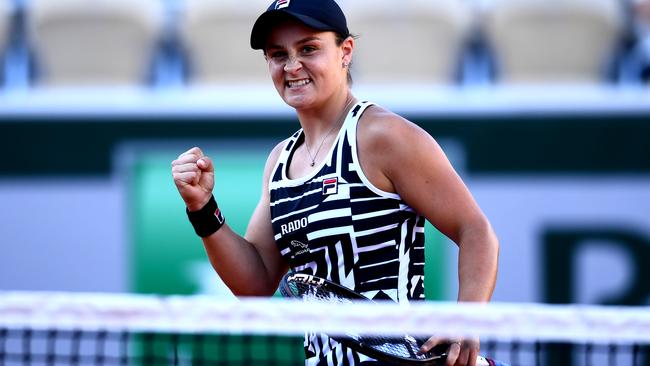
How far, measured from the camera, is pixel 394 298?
2.76m

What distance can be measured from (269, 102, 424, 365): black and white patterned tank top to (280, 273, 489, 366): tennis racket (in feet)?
0.11

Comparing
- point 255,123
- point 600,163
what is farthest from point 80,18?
point 600,163

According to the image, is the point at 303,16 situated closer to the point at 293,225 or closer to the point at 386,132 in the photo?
the point at 386,132

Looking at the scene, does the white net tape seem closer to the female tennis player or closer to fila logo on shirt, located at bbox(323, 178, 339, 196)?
the female tennis player

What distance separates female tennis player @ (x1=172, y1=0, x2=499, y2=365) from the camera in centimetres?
272

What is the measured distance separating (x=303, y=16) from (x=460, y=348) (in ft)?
2.98

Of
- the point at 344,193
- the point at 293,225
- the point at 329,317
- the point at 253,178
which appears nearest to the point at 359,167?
the point at 344,193

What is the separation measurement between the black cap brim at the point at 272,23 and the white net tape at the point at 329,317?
70 centimetres

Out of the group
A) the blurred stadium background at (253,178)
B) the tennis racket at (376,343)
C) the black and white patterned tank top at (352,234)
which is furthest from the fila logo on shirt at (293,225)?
the blurred stadium background at (253,178)

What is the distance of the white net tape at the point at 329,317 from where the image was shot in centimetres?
253

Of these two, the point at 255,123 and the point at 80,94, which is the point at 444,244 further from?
the point at 80,94

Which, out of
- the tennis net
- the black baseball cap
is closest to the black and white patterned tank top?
the tennis net

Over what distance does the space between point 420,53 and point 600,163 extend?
1332 mm

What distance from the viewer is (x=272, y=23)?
2.90 meters
